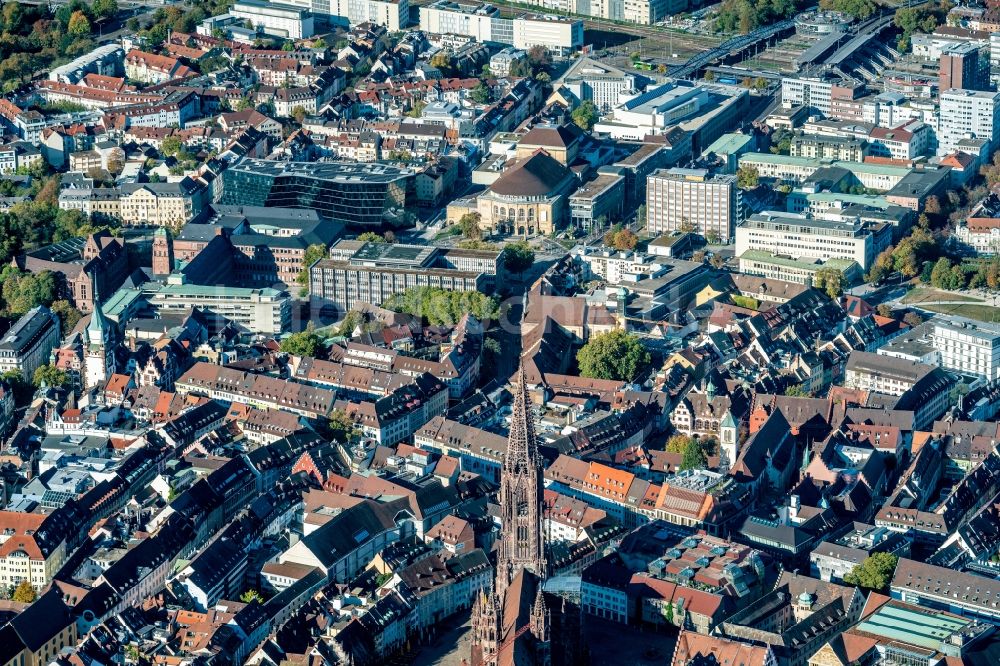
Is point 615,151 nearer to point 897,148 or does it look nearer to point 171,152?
point 897,148

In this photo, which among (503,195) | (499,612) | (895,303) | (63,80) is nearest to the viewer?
(499,612)

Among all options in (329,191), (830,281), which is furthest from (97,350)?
(830,281)

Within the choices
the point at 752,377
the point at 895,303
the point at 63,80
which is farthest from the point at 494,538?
the point at 63,80

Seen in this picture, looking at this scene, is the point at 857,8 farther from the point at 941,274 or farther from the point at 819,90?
the point at 941,274

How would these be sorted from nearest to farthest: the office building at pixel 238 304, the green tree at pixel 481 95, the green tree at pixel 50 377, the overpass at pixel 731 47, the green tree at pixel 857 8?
the green tree at pixel 50 377, the office building at pixel 238 304, the green tree at pixel 481 95, the overpass at pixel 731 47, the green tree at pixel 857 8

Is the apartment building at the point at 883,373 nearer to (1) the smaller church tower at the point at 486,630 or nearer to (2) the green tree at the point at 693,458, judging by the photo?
(2) the green tree at the point at 693,458

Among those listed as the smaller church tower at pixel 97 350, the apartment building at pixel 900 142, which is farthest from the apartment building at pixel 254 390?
the apartment building at pixel 900 142

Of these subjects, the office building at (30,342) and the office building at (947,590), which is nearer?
the office building at (947,590)
